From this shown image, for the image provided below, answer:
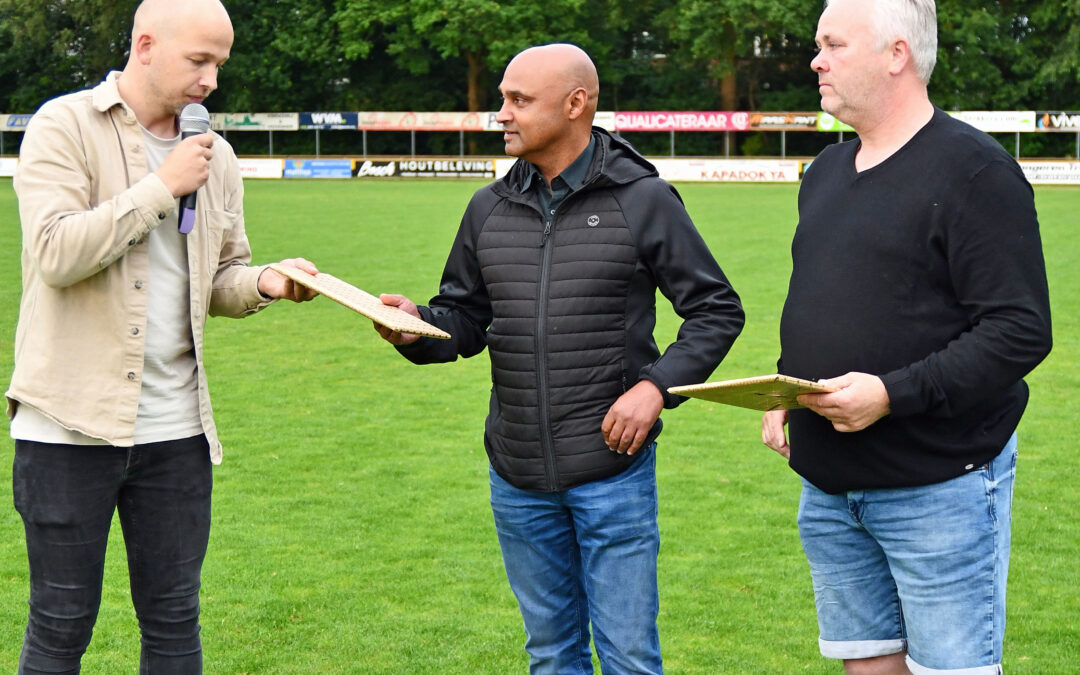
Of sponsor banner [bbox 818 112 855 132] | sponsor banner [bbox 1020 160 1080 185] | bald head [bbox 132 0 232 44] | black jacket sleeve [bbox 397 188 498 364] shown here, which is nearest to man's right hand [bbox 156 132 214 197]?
bald head [bbox 132 0 232 44]

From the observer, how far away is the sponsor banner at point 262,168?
4659 cm

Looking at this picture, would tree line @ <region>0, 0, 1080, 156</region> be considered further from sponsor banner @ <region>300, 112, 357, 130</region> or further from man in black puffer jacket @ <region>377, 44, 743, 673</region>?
man in black puffer jacket @ <region>377, 44, 743, 673</region>

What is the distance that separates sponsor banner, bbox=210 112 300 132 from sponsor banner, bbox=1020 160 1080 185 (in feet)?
97.3

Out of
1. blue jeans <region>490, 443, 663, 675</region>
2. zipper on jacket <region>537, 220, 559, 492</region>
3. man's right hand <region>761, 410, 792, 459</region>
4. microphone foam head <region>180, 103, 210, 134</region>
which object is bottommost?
blue jeans <region>490, 443, 663, 675</region>

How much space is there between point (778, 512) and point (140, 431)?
437 centimetres

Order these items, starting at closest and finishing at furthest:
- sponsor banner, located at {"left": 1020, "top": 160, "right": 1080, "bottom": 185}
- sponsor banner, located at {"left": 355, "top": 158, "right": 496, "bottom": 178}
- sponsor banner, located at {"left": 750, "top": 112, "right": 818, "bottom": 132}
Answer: sponsor banner, located at {"left": 1020, "top": 160, "right": 1080, "bottom": 185} → sponsor banner, located at {"left": 355, "top": 158, "right": 496, "bottom": 178} → sponsor banner, located at {"left": 750, "top": 112, "right": 818, "bottom": 132}

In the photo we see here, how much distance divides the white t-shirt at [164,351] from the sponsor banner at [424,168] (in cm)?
4312

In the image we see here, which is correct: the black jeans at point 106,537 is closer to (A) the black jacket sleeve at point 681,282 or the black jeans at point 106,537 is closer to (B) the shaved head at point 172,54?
(B) the shaved head at point 172,54

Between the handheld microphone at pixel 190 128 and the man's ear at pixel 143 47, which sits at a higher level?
the man's ear at pixel 143 47

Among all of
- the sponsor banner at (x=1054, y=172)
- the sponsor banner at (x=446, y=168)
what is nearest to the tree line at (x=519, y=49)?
the sponsor banner at (x=446, y=168)

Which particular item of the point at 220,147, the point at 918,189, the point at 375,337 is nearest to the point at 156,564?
the point at 220,147

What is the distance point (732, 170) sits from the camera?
43219 mm

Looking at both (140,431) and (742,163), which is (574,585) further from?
(742,163)

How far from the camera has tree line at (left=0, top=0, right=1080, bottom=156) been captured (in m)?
51.7
